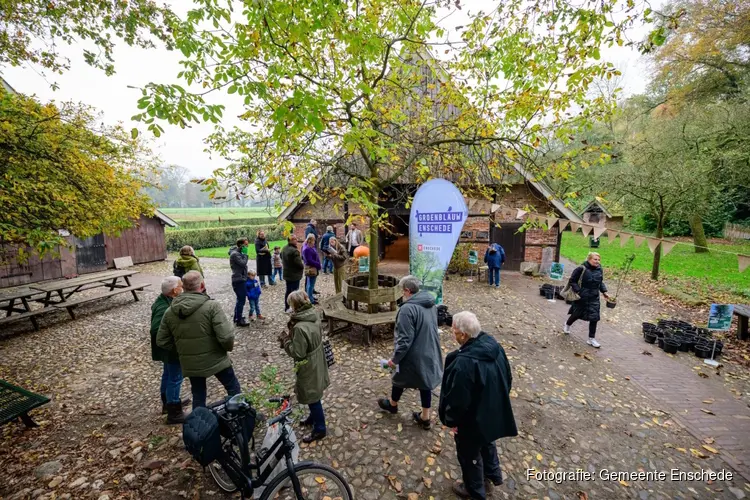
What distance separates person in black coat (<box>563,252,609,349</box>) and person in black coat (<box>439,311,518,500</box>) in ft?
15.5

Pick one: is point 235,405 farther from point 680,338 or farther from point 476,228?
point 476,228

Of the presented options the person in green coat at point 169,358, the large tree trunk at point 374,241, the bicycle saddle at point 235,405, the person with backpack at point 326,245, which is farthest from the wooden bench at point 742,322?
the person in green coat at point 169,358

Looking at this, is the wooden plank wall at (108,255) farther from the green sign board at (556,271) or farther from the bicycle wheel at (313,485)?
the green sign board at (556,271)

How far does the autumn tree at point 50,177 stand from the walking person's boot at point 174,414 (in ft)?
9.82

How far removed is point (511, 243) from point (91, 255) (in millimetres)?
18968

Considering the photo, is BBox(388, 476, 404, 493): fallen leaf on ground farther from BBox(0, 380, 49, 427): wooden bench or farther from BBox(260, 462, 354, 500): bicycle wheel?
BBox(0, 380, 49, 427): wooden bench

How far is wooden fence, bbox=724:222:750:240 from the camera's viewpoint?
70.0 feet

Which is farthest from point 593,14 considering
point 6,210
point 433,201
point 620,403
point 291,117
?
point 6,210

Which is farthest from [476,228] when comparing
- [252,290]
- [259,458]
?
[259,458]

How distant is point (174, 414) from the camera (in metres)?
4.23

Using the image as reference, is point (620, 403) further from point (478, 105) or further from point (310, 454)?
point (478, 105)

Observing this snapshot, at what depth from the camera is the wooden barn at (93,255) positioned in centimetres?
1239

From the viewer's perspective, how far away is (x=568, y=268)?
15.9 metres

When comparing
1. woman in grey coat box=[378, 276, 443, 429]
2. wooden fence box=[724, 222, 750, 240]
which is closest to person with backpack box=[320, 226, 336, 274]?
woman in grey coat box=[378, 276, 443, 429]
